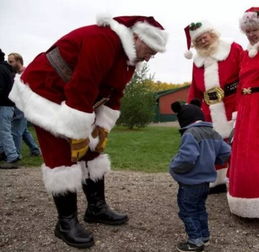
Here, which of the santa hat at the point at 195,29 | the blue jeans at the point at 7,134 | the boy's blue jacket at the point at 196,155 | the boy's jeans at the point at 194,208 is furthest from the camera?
the blue jeans at the point at 7,134

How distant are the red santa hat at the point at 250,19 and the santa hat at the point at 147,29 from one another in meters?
1.02

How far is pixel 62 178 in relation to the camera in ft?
10.0

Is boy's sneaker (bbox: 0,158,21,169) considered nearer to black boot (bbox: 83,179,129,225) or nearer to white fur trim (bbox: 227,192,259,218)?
black boot (bbox: 83,179,129,225)

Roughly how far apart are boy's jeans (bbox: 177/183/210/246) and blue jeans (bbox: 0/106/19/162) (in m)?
4.23

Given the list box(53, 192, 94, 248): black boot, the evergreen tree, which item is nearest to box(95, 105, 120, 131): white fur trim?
box(53, 192, 94, 248): black boot

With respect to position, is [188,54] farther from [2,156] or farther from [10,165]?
[2,156]

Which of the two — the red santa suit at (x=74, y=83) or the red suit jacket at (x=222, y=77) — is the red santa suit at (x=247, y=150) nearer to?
the red suit jacket at (x=222, y=77)

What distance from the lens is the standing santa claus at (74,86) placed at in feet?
9.34

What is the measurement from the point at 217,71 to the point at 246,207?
1.62 metres

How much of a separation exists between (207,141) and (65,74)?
3.67ft

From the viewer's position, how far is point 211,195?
15.1 ft

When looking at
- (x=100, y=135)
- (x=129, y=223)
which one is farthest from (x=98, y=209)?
(x=100, y=135)

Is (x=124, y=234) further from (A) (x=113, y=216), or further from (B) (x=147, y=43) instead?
(B) (x=147, y=43)

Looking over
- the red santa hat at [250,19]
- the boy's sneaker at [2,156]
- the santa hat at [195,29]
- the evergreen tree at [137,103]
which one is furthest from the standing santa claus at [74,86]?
the evergreen tree at [137,103]
